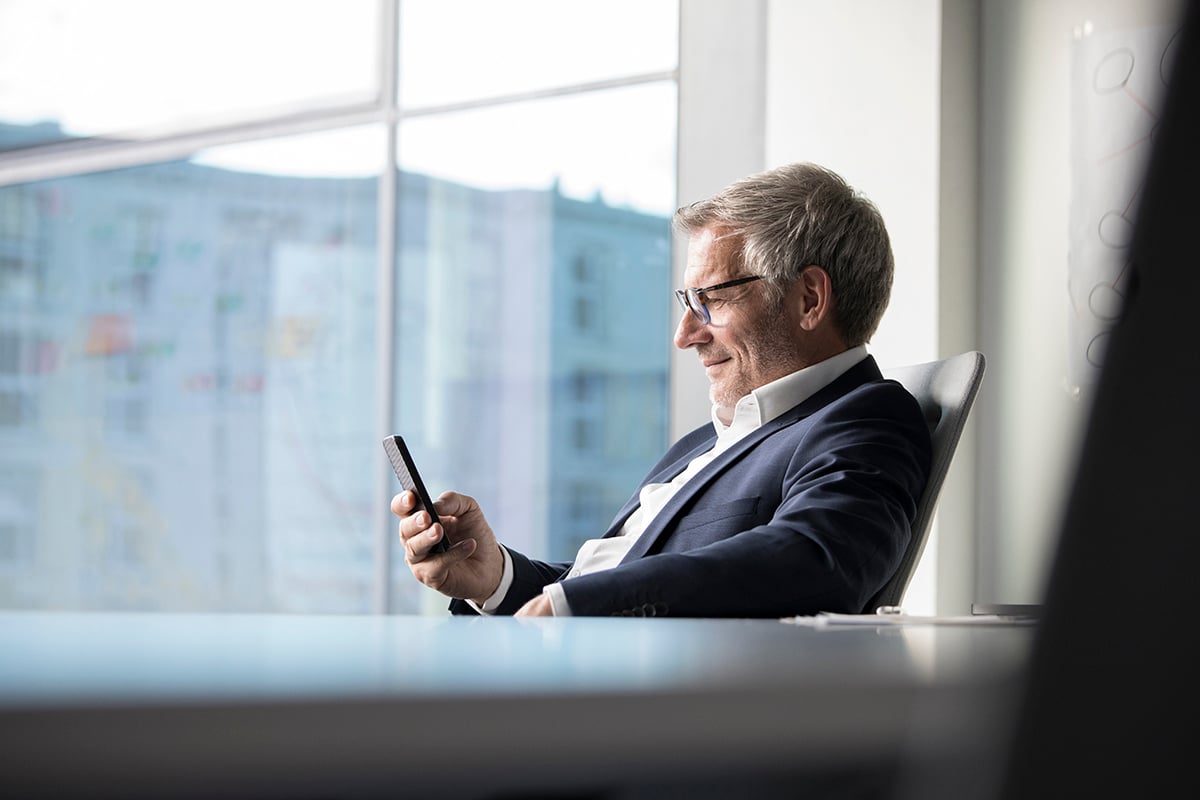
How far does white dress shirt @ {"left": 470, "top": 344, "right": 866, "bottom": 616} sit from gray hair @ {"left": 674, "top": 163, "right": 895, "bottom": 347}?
0.25 ft

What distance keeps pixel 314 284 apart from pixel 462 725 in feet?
21.4

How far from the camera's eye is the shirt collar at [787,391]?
1.89 meters

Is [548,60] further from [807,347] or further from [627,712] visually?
[627,712]

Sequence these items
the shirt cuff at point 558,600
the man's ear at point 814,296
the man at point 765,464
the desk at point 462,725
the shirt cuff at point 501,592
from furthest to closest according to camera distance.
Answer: the man's ear at point 814,296
the shirt cuff at point 501,592
the man at point 765,464
the shirt cuff at point 558,600
the desk at point 462,725

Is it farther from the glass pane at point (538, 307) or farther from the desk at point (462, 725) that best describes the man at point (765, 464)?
the glass pane at point (538, 307)

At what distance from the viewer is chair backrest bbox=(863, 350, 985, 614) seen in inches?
60.5

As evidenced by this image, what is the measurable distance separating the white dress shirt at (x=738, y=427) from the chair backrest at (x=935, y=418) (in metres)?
0.12

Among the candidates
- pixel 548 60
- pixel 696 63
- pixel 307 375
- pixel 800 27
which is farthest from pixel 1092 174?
pixel 307 375

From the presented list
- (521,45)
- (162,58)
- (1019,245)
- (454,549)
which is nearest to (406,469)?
(454,549)

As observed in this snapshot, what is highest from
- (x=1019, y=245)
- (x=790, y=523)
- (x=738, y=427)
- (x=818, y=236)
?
(x=1019, y=245)

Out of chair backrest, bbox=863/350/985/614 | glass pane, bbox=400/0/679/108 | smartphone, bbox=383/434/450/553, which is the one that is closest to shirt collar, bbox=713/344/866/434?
chair backrest, bbox=863/350/985/614

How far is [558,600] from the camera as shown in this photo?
115 cm

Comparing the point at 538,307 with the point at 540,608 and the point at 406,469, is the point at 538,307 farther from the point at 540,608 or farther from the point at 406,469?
the point at 540,608

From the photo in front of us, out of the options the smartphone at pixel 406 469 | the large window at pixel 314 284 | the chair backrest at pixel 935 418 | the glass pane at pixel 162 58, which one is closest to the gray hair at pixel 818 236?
the chair backrest at pixel 935 418
